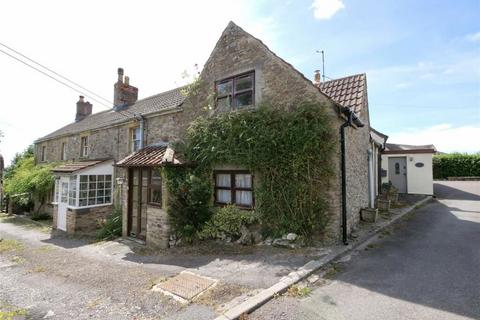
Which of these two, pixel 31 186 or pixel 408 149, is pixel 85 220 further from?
pixel 408 149

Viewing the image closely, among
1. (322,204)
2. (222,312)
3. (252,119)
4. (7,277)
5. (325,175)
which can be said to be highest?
(252,119)

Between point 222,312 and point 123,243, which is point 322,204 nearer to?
point 222,312

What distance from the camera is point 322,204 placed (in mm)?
7141

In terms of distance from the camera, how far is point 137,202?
399 inches

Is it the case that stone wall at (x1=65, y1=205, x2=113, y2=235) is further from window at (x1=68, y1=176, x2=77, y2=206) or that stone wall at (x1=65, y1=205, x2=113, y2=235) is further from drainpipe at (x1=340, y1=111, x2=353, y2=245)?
drainpipe at (x1=340, y1=111, x2=353, y2=245)

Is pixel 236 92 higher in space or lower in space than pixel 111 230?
higher

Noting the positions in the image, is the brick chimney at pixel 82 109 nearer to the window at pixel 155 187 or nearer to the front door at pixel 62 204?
the front door at pixel 62 204

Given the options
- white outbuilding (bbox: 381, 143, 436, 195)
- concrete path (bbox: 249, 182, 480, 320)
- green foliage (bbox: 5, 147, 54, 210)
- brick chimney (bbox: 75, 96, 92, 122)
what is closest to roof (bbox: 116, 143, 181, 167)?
concrete path (bbox: 249, 182, 480, 320)

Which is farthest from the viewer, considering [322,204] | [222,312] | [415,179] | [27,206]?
[27,206]

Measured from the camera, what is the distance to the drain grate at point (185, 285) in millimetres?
4781

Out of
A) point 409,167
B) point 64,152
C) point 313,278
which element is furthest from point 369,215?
point 64,152

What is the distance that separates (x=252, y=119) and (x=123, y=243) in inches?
277

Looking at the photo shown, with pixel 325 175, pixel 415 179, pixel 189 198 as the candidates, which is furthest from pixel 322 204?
pixel 415 179

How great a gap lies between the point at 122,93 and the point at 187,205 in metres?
12.6
